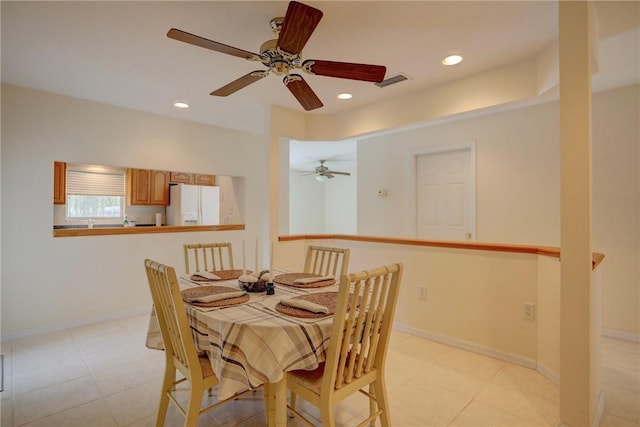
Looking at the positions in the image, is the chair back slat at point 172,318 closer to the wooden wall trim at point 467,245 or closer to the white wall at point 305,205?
the wooden wall trim at point 467,245

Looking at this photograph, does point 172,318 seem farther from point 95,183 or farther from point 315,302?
point 95,183

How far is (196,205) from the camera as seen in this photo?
550 centimetres

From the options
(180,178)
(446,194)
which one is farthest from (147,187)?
(446,194)

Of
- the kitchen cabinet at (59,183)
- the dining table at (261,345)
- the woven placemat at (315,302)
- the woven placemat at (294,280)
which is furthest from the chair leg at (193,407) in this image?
the kitchen cabinet at (59,183)

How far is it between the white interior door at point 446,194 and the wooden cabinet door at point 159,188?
4249 millimetres

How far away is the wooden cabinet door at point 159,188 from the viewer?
5637 millimetres

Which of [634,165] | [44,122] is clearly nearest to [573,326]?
[634,165]

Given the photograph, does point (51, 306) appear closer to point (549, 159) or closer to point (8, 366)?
point (8, 366)

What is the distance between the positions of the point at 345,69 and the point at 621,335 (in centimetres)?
352

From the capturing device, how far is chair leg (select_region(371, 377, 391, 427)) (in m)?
1.63

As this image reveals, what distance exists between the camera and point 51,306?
3266 mm

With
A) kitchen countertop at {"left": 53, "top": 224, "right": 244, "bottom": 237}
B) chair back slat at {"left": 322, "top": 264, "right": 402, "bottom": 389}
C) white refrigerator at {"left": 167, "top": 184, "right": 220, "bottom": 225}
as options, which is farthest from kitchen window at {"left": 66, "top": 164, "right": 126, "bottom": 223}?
chair back slat at {"left": 322, "top": 264, "right": 402, "bottom": 389}

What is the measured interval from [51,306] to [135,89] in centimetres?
230

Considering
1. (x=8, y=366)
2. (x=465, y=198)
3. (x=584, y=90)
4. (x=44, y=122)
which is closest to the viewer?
(x=584, y=90)
